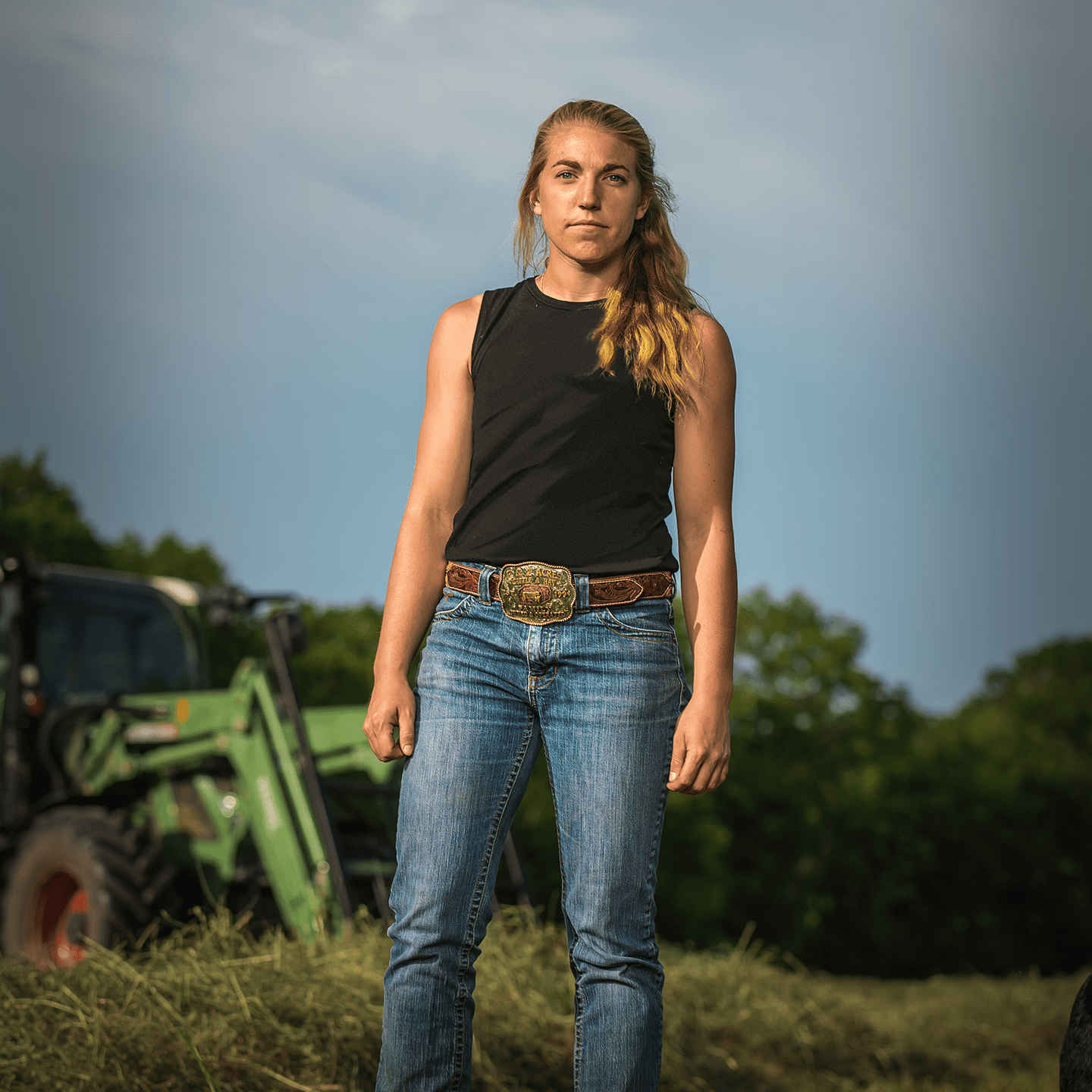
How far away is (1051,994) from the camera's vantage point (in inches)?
289

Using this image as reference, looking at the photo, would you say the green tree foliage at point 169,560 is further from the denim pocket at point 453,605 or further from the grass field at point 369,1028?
the denim pocket at point 453,605

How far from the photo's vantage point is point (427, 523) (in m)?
2.24

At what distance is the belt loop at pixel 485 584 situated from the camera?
6.86 ft

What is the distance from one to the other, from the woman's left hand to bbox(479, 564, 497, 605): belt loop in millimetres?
394

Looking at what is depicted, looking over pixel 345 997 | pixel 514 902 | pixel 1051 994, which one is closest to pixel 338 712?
pixel 514 902

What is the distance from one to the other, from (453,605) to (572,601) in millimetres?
222

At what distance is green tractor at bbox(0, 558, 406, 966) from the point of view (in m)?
5.09

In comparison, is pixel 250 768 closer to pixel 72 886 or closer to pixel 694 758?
pixel 72 886

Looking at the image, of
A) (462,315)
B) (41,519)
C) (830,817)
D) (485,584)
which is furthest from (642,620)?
(41,519)

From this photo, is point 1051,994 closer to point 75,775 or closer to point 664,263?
point 75,775

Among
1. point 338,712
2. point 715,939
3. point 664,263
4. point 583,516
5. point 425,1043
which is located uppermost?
point 664,263

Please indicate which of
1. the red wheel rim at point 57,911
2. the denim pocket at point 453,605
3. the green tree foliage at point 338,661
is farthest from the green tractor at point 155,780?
the green tree foliage at point 338,661

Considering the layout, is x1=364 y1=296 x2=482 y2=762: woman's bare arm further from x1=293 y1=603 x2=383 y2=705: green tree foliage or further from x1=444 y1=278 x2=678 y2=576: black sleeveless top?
x1=293 y1=603 x2=383 y2=705: green tree foliage

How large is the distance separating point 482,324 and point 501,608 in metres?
0.55
